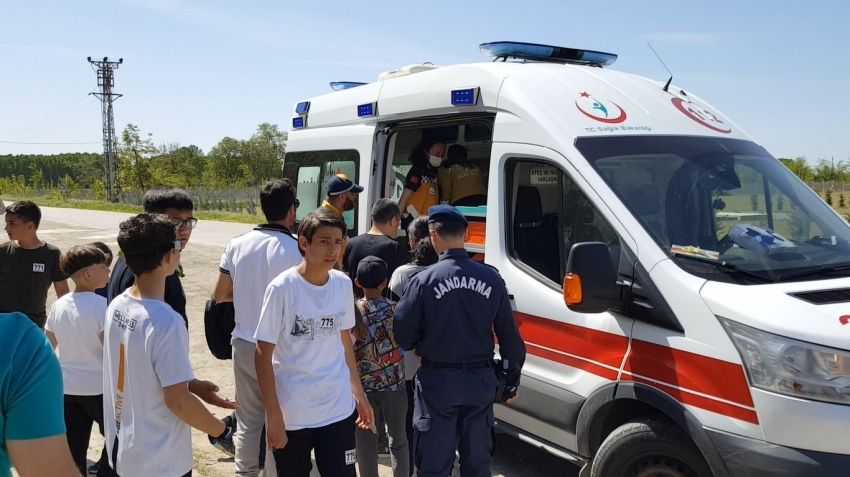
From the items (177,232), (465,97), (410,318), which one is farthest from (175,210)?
Answer: (465,97)

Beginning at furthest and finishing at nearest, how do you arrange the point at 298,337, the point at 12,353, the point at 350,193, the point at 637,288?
1. the point at 350,193
2. the point at 637,288
3. the point at 298,337
4. the point at 12,353

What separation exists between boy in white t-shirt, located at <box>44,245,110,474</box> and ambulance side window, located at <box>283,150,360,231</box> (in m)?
2.39

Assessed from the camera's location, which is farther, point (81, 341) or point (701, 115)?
point (701, 115)

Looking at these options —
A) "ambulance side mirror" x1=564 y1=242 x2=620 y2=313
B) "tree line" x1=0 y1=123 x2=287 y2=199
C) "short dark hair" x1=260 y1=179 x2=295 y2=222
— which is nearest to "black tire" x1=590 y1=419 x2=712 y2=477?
"ambulance side mirror" x1=564 y1=242 x2=620 y2=313

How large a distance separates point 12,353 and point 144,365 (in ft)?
3.59

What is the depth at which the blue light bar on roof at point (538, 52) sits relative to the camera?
16.8 ft

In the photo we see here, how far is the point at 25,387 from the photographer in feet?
4.54

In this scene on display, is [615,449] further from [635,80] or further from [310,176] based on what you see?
[310,176]

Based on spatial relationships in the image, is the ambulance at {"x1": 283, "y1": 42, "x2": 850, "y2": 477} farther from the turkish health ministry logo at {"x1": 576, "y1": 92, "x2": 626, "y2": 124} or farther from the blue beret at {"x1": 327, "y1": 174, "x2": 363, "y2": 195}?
the blue beret at {"x1": 327, "y1": 174, "x2": 363, "y2": 195}

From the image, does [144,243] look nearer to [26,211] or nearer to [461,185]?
[26,211]

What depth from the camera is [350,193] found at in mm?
4742

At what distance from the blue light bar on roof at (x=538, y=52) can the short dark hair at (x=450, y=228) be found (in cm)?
218

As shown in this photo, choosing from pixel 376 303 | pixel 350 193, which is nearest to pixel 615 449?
pixel 376 303

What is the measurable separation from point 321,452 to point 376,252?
160 centimetres
